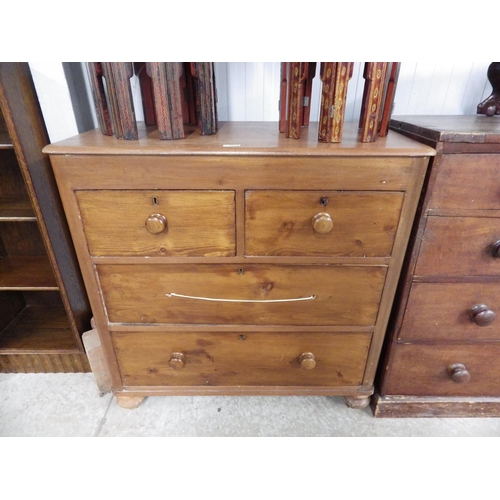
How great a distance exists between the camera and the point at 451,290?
0.89 metres

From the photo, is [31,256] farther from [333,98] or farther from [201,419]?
[333,98]

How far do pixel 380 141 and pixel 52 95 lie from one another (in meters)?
1.00

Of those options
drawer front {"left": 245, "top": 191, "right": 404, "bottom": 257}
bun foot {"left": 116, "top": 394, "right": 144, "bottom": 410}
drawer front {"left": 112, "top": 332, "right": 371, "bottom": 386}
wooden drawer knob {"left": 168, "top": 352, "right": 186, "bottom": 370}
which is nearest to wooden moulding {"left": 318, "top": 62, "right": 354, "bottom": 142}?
drawer front {"left": 245, "top": 191, "right": 404, "bottom": 257}

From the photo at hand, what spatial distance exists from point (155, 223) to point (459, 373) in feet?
3.31

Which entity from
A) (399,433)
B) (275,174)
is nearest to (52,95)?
(275,174)

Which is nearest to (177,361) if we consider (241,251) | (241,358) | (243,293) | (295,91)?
(241,358)

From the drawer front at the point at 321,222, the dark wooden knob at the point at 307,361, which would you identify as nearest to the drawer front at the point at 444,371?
the dark wooden knob at the point at 307,361

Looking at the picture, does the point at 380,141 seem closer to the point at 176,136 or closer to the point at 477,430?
the point at 176,136

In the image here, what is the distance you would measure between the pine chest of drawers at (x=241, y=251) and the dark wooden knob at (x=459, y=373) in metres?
0.25

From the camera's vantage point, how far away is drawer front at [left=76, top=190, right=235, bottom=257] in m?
0.77

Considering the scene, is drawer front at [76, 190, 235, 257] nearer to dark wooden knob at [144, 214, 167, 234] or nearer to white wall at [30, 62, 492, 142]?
dark wooden knob at [144, 214, 167, 234]

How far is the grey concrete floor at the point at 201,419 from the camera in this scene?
1053 mm

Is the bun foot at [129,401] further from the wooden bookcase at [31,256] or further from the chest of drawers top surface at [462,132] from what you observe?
the chest of drawers top surface at [462,132]
